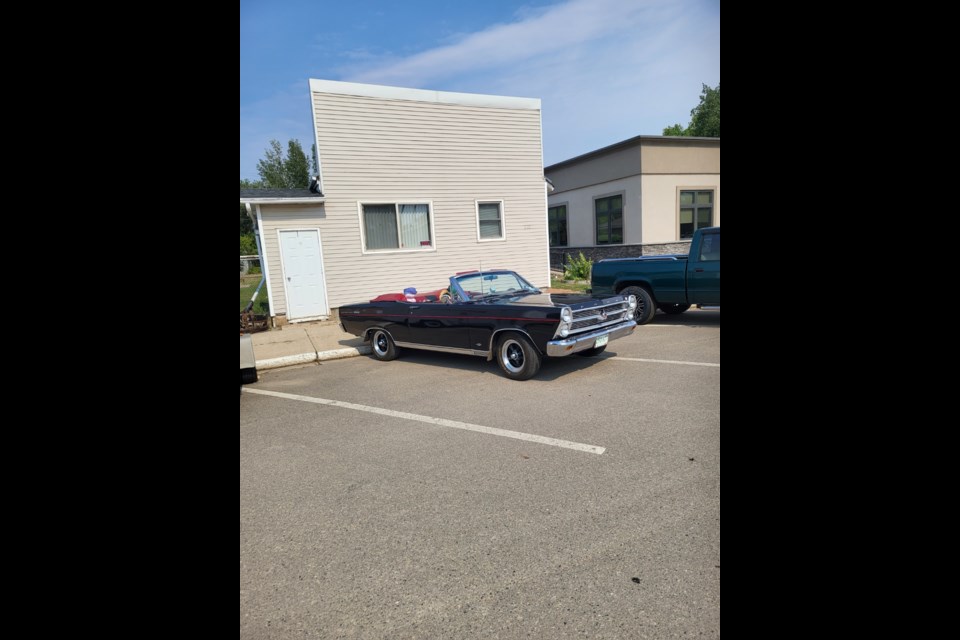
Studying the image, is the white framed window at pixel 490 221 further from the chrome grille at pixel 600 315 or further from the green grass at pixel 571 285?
the chrome grille at pixel 600 315

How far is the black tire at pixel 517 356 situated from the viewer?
620cm

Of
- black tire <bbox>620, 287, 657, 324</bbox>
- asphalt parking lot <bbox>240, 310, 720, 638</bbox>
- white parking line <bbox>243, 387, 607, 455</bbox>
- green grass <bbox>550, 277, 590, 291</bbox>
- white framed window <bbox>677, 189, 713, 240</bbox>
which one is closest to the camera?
asphalt parking lot <bbox>240, 310, 720, 638</bbox>

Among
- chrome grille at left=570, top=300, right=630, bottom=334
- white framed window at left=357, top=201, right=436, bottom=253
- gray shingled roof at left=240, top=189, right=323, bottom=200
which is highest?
gray shingled roof at left=240, top=189, right=323, bottom=200

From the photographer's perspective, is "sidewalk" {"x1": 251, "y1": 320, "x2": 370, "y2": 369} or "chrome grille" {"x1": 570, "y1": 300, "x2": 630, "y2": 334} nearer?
"chrome grille" {"x1": 570, "y1": 300, "x2": 630, "y2": 334}

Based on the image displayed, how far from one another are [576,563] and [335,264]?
10699 millimetres

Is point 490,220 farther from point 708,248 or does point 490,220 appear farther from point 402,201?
point 708,248

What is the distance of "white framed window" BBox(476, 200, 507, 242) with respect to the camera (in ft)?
46.0

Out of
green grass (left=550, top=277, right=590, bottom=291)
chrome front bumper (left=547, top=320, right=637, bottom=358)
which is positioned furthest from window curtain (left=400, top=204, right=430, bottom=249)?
chrome front bumper (left=547, top=320, right=637, bottom=358)

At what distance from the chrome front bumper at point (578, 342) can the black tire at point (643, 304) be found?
11.2 feet

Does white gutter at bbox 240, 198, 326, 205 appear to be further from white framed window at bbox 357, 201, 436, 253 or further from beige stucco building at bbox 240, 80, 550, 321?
white framed window at bbox 357, 201, 436, 253

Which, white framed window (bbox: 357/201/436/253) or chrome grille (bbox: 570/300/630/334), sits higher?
white framed window (bbox: 357/201/436/253)

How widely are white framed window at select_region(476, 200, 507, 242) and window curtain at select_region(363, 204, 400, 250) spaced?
2360mm

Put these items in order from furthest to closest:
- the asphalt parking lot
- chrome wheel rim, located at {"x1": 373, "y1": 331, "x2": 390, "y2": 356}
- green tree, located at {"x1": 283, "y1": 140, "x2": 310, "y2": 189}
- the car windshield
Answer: green tree, located at {"x1": 283, "y1": 140, "x2": 310, "y2": 189}
chrome wheel rim, located at {"x1": 373, "y1": 331, "x2": 390, "y2": 356}
the car windshield
the asphalt parking lot
